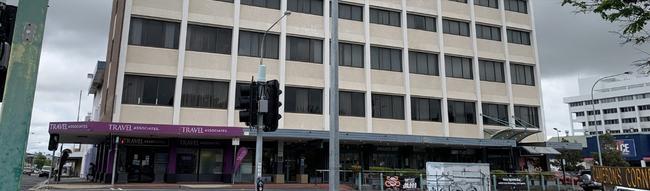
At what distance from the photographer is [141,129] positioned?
26250mm

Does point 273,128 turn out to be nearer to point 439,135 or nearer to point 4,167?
point 4,167

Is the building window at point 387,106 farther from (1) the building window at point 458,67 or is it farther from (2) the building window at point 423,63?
(1) the building window at point 458,67

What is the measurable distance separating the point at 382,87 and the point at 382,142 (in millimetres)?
4291

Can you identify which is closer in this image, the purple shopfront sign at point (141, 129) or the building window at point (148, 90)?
the purple shopfront sign at point (141, 129)

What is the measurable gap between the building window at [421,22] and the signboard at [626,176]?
25.7m

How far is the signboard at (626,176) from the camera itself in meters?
10.9

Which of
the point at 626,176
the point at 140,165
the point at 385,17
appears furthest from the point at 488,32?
the point at 626,176

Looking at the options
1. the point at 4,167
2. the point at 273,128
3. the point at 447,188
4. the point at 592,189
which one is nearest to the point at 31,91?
the point at 4,167

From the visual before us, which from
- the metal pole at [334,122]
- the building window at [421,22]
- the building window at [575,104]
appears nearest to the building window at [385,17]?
the building window at [421,22]

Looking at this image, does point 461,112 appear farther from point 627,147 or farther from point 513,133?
point 627,147

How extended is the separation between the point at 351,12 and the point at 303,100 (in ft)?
24.8

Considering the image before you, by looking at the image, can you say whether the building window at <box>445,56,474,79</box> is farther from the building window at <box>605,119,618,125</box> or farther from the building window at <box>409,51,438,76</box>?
the building window at <box>605,119,618,125</box>

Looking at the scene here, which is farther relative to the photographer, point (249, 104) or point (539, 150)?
point (539, 150)

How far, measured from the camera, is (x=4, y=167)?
337cm
